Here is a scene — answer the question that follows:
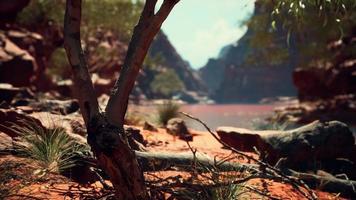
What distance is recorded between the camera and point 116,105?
4.47 meters

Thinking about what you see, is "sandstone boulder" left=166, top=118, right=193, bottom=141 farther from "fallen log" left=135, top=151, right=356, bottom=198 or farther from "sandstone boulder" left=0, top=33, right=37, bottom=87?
"sandstone boulder" left=0, top=33, right=37, bottom=87

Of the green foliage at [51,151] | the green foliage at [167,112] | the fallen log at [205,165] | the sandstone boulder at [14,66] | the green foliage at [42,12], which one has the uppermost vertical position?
the green foliage at [42,12]

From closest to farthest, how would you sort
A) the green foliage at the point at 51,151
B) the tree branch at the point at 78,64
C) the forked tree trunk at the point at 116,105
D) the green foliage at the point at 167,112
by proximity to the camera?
the forked tree trunk at the point at 116,105 < the tree branch at the point at 78,64 < the green foliage at the point at 51,151 < the green foliage at the point at 167,112

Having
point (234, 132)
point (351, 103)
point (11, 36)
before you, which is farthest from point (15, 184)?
point (351, 103)

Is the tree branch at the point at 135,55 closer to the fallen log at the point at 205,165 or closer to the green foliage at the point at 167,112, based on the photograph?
the fallen log at the point at 205,165

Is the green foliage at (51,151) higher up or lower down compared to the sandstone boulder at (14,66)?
lower down

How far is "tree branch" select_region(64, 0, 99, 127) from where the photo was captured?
14.5 ft

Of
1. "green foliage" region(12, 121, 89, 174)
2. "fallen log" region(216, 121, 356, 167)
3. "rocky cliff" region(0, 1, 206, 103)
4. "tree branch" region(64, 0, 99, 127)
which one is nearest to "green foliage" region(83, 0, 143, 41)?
"rocky cliff" region(0, 1, 206, 103)

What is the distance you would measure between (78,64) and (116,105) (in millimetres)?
582

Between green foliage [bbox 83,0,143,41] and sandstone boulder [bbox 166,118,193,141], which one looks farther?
green foliage [bbox 83,0,143,41]

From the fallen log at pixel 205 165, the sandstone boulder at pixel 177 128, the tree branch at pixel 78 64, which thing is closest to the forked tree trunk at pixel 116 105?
the tree branch at pixel 78 64

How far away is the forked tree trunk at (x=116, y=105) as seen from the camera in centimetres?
419

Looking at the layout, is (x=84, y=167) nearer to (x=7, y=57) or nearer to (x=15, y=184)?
(x=15, y=184)

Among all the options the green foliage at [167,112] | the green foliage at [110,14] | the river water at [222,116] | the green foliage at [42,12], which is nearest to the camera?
the green foliage at [167,112]
